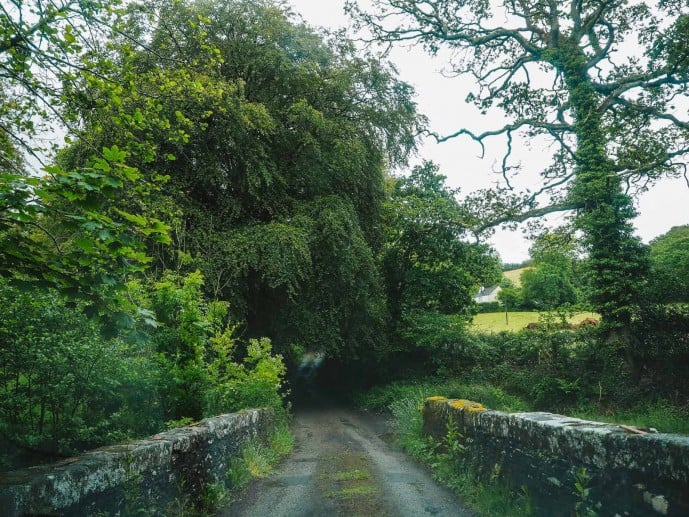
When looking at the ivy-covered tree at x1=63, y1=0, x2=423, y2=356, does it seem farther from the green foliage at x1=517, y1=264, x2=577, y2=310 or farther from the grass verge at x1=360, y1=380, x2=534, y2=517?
the green foliage at x1=517, y1=264, x2=577, y2=310

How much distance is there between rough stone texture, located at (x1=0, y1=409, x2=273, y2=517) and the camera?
2865mm

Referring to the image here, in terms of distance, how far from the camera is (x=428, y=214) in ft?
55.5

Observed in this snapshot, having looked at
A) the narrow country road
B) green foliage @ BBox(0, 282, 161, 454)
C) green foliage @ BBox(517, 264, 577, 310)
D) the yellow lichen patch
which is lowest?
the narrow country road

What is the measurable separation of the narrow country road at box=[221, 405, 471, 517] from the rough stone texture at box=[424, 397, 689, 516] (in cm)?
93

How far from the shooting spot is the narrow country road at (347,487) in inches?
212

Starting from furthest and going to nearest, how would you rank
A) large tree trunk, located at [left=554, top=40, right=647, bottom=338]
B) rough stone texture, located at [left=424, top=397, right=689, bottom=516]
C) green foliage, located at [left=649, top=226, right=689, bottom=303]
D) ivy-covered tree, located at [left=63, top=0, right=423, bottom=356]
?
1. ivy-covered tree, located at [left=63, top=0, right=423, bottom=356]
2. large tree trunk, located at [left=554, top=40, right=647, bottom=338]
3. green foliage, located at [left=649, top=226, right=689, bottom=303]
4. rough stone texture, located at [left=424, top=397, right=689, bottom=516]

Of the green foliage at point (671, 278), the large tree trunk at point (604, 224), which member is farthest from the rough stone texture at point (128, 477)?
the green foliage at point (671, 278)

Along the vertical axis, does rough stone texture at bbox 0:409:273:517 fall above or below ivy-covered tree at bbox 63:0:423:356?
below

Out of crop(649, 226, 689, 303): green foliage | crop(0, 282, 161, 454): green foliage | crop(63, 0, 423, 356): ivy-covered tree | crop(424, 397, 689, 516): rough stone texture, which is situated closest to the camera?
crop(424, 397, 689, 516): rough stone texture

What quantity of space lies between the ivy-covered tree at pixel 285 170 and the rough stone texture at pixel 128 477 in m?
7.11

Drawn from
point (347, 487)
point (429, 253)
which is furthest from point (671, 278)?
point (347, 487)

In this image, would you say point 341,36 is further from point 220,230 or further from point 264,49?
point 220,230

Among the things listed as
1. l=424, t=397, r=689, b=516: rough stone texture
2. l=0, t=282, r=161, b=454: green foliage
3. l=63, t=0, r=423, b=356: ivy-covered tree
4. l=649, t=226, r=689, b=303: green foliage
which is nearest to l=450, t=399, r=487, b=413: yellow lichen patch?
l=424, t=397, r=689, b=516: rough stone texture

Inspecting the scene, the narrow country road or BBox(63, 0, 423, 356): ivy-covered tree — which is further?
BBox(63, 0, 423, 356): ivy-covered tree
